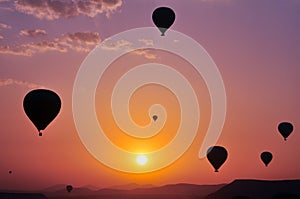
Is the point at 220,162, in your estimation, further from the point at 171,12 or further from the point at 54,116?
the point at 54,116

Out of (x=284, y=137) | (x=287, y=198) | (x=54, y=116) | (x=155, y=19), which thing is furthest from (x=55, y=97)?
(x=287, y=198)

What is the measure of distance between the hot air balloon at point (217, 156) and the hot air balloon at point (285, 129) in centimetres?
995

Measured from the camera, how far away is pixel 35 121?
68125 mm

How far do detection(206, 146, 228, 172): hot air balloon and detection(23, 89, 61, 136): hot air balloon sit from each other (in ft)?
103

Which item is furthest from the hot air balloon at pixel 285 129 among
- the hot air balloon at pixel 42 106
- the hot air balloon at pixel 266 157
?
the hot air balloon at pixel 42 106

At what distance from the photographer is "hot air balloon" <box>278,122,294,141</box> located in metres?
99.6

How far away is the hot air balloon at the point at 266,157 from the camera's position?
110m

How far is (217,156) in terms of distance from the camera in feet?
315

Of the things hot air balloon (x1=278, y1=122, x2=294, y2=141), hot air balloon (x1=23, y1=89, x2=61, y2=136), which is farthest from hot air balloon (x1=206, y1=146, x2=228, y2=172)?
hot air balloon (x1=23, y1=89, x2=61, y2=136)

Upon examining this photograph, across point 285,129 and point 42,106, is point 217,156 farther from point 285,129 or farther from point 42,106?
point 42,106

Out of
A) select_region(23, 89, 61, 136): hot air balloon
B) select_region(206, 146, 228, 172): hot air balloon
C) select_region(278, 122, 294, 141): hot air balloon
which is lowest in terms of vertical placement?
select_region(23, 89, 61, 136): hot air balloon

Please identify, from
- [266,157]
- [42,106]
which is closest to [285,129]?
[266,157]

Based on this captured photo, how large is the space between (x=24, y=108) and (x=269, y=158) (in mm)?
55801

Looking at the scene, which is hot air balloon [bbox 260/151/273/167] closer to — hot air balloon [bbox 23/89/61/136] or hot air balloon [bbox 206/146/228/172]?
hot air balloon [bbox 206/146/228/172]
